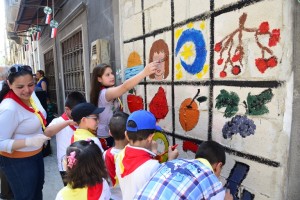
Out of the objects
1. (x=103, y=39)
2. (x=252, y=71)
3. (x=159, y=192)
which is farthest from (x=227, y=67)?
(x=103, y=39)

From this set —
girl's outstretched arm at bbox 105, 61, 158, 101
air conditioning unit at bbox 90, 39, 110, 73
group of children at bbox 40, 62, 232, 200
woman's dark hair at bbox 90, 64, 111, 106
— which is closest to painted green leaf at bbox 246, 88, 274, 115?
group of children at bbox 40, 62, 232, 200

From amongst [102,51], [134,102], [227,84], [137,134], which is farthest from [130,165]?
[102,51]

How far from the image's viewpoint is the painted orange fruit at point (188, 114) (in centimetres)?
227

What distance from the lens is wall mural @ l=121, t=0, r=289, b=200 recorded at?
5.28 feet

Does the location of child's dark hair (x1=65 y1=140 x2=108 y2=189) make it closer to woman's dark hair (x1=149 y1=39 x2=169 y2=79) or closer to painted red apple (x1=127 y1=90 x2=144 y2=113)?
woman's dark hair (x1=149 y1=39 x2=169 y2=79)

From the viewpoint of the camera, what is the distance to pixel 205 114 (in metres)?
2.16

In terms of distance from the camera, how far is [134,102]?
330 cm

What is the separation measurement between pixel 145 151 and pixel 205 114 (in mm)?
763

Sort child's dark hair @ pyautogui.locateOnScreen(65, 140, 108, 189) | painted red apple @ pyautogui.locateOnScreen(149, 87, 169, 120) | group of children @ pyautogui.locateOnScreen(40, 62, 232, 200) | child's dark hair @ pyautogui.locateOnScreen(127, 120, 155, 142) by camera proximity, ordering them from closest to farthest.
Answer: group of children @ pyautogui.locateOnScreen(40, 62, 232, 200)
child's dark hair @ pyautogui.locateOnScreen(65, 140, 108, 189)
child's dark hair @ pyautogui.locateOnScreen(127, 120, 155, 142)
painted red apple @ pyautogui.locateOnScreen(149, 87, 169, 120)

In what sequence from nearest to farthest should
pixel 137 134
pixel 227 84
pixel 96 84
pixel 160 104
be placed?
1. pixel 137 134
2. pixel 227 84
3. pixel 96 84
4. pixel 160 104

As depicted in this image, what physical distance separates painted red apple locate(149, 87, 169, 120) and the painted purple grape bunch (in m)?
0.84

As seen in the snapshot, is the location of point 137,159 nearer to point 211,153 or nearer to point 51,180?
point 211,153

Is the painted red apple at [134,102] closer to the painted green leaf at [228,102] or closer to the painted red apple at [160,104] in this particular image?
the painted red apple at [160,104]

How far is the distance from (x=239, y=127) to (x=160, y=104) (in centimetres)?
108
